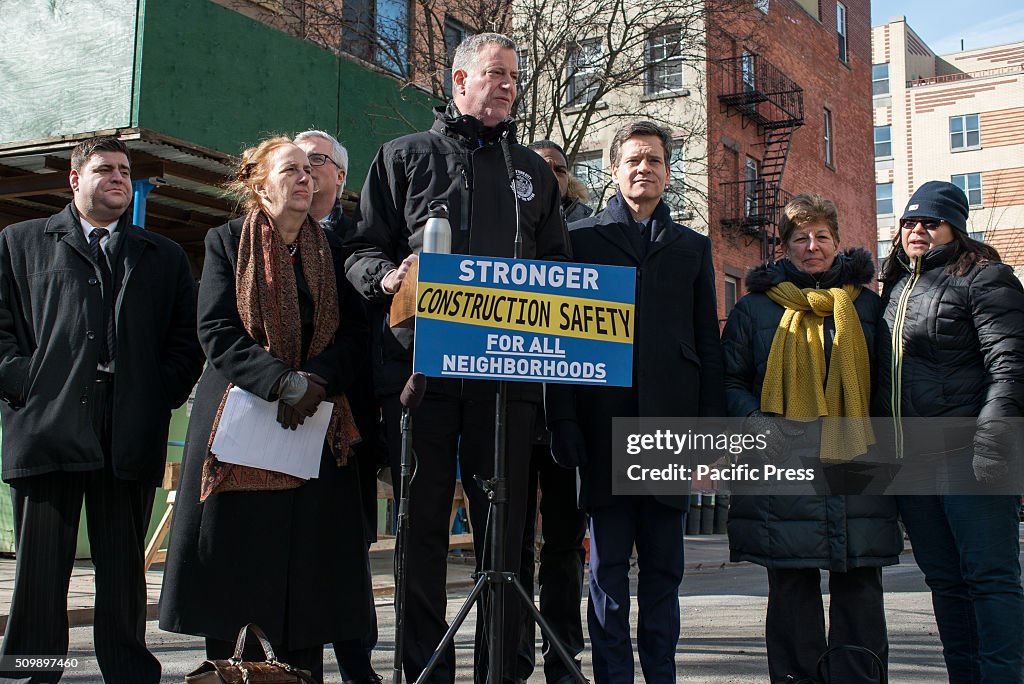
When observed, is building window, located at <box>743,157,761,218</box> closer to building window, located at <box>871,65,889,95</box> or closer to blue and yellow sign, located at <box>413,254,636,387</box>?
blue and yellow sign, located at <box>413,254,636,387</box>

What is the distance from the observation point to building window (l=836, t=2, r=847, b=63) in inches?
1422

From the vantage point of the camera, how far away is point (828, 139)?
1369 inches

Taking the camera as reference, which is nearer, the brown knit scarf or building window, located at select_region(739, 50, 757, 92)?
the brown knit scarf

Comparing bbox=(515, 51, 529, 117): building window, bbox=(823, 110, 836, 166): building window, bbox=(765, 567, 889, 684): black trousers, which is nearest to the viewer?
bbox=(765, 567, 889, 684): black trousers

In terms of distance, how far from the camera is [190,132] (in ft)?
37.7

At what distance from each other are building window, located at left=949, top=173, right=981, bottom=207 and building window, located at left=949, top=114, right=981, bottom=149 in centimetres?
170

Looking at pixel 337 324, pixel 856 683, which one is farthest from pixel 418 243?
pixel 856 683

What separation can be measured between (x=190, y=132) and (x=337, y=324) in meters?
7.74

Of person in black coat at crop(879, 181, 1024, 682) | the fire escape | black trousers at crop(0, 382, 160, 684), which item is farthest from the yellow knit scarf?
the fire escape

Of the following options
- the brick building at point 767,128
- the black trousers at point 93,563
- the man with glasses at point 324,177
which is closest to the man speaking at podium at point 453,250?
the man with glasses at point 324,177

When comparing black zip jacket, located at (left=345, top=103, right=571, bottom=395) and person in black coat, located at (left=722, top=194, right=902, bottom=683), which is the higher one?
black zip jacket, located at (left=345, top=103, right=571, bottom=395)

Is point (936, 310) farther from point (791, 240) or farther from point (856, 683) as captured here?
point (856, 683)

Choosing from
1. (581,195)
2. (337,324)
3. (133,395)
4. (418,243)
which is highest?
(581,195)

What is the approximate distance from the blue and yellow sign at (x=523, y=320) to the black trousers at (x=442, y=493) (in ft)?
1.33
